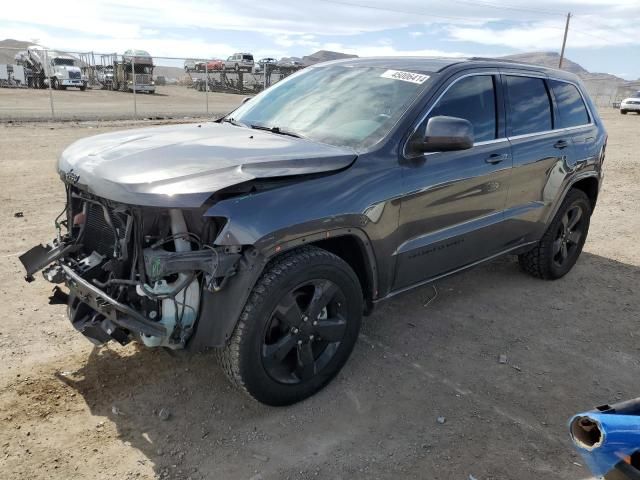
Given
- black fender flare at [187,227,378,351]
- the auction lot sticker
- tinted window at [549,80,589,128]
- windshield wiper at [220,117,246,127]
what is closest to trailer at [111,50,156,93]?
windshield wiper at [220,117,246,127]

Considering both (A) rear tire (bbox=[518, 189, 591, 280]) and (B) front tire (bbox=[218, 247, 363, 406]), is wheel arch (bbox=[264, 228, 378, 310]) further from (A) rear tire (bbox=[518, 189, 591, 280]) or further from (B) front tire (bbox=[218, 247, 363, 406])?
(A) rear tire (bbox=[518, 189, 591, 280])

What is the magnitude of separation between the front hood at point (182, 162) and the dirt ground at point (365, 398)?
1.06 m

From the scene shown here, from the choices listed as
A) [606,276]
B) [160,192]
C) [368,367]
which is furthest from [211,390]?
[606,276]

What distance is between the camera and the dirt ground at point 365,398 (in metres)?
2.84

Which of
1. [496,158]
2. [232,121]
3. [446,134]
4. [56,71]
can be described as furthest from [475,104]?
[56,71]

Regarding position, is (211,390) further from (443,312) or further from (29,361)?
(443,312)

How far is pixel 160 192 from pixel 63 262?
1061 millimetres

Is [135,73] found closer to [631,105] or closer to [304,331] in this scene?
[631,105]

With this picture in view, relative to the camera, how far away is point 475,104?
159 inches

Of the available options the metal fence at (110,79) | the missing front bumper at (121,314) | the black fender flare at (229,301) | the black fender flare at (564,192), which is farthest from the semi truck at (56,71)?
the black fender flare at (229,301)

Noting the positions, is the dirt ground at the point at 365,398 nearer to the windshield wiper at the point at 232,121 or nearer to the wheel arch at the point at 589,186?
the wheel arch at the point at 589,186

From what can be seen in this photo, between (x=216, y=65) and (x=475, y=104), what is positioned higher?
(x=216, y=65)

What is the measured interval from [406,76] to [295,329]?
6.34 feet

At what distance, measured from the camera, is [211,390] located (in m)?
3.39
